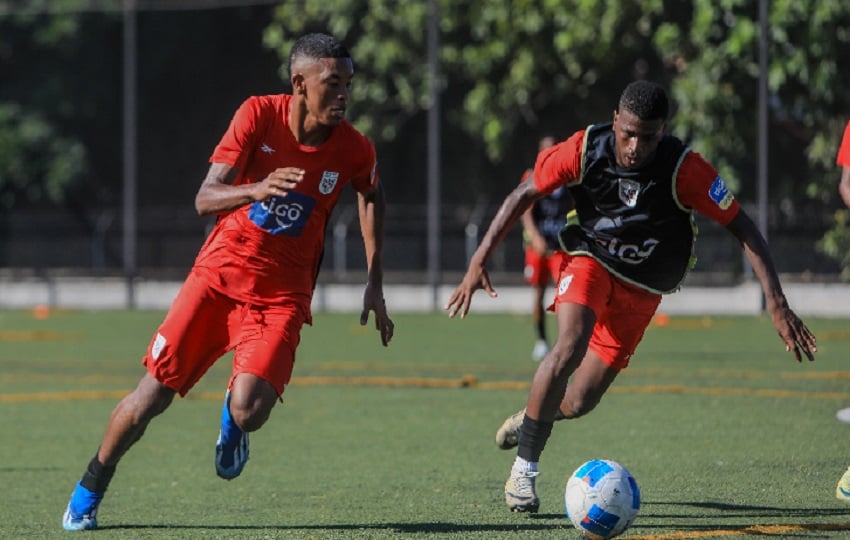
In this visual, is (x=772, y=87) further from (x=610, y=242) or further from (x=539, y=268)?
(x=610, y=242)

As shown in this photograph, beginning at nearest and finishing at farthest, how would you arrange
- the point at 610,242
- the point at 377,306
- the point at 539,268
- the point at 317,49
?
the point at 317,49 → the point at 377,306 → the point at 610,242 → the point at 539,268

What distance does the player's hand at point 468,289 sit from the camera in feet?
25.9

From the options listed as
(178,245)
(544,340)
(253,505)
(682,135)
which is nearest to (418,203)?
(178,245)

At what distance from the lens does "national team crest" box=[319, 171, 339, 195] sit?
7805 millimetres

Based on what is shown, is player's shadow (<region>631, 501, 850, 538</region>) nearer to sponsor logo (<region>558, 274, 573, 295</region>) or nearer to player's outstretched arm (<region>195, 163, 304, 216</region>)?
sponsor logo (<region>558, 274, 573, 295</region>)

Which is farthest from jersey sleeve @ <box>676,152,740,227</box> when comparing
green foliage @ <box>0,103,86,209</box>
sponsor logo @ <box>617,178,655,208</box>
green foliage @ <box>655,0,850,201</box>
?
green foliage @ <box>0,103,86,209</box>

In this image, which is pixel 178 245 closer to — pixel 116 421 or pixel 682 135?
Result: pixel 682 135

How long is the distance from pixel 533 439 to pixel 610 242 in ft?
3.40

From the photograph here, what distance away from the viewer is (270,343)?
7605mm

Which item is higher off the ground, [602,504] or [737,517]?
[602,504]

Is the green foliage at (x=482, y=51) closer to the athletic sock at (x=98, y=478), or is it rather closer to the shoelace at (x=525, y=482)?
the shoelace at (x=525, y=482)

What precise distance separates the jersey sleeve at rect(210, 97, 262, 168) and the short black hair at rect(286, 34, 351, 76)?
29 centimetres

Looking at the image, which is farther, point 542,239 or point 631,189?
point 542,239

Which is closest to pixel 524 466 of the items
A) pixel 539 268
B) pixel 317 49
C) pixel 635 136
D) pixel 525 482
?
pixel 525 482
